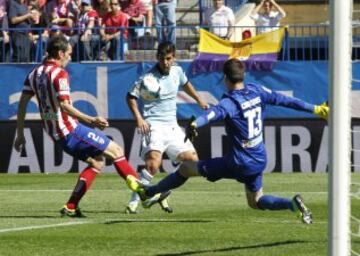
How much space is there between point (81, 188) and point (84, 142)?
53 centimetres

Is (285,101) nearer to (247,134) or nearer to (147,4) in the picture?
(247,134)

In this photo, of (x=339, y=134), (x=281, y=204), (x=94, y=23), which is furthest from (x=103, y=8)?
(x=339, y=134)

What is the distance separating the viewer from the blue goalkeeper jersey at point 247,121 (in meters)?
12.4

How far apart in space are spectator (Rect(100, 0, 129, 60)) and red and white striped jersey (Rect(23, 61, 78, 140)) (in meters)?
10.1

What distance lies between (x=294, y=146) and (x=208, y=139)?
1.63 meters

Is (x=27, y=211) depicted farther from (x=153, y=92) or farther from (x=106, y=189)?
(x=106, y=189)

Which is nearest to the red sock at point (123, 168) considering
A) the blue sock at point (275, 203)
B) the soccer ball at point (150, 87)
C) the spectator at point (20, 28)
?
the soccer ball at point (150, 87)

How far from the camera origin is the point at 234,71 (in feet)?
40.6

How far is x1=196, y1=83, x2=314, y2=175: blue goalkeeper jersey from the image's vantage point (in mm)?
12422

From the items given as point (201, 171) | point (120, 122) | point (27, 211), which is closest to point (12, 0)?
point (120, 122)

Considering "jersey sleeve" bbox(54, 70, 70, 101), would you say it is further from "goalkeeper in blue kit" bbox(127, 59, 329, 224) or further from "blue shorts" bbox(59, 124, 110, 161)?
"goalkeeper in blue kit" bbox(127, 59, 329, 224)

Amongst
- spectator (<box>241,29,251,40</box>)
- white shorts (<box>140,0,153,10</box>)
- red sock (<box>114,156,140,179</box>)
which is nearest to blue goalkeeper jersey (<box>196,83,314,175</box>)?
red sock (<box>114,156,140,179</box>)

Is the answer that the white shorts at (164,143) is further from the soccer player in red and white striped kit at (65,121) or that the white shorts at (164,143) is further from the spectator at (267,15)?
the spectator at (267,15)

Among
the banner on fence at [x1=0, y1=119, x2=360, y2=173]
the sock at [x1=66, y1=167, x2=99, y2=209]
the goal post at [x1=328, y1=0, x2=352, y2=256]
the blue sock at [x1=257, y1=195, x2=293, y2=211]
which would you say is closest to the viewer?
the goal post at [x1=328, y1=0, x2=352, y2=256]
